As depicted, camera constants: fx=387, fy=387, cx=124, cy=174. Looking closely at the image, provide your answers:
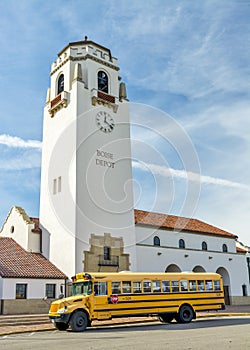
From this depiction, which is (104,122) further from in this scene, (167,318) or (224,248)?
(224,248)

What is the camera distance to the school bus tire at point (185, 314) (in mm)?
21469

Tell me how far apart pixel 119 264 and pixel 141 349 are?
21112 millimetres

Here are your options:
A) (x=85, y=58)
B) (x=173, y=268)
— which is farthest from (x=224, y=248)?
(x=85, y=58)

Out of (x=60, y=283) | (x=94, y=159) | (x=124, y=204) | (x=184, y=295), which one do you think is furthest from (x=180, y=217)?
(x=184, y=295)

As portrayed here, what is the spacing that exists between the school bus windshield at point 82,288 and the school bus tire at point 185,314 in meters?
5.52

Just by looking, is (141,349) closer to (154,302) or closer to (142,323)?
(154,302)

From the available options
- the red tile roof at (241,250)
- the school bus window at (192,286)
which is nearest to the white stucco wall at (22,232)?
the school bus window at (192,286)

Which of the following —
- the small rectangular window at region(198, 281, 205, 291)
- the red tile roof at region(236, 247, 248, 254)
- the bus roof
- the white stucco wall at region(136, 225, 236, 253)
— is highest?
the white stucco wall at region(136, 225, 236, 253)

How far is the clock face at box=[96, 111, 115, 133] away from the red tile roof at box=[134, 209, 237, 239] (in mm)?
9136

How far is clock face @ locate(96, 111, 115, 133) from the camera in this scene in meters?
34.9

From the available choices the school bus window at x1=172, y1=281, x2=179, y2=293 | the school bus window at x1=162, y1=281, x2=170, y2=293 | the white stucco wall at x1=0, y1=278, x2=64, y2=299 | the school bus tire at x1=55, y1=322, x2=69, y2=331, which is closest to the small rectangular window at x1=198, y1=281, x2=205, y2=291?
the school bus window at x1=172, y1=281, x2=179, y2=293

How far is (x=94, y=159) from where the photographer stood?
33.6 metres

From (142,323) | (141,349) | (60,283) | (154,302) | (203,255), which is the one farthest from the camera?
(203,255)

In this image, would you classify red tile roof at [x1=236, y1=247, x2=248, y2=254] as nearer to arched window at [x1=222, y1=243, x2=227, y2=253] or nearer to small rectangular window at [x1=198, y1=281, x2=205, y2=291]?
arched window at [x1=222, y1=243, x2=227, y2=253]
